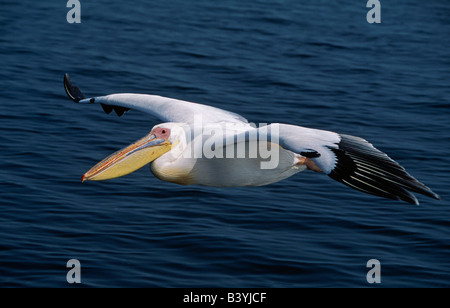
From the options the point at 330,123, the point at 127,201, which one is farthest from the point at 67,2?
the point at 127,201

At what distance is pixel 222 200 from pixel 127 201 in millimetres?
1239

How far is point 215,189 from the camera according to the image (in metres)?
11.1

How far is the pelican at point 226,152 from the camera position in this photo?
7480 mm

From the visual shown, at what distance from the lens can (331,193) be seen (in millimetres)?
10992

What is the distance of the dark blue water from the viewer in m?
9.02

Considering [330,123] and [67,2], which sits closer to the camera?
[330,123]

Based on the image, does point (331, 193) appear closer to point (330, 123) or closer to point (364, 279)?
point (364, 279)

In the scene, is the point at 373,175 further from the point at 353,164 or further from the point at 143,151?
the point at 143,151
